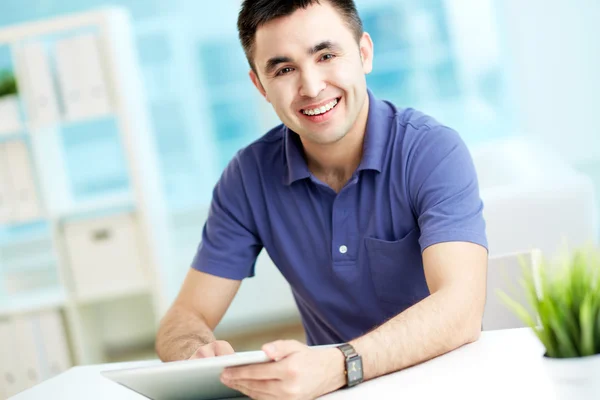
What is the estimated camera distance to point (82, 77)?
11.0 feet

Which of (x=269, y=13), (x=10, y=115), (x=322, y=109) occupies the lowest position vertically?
(x=322, y=109)

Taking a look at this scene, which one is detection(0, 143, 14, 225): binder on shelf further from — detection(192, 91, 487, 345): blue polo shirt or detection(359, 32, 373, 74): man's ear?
detection(359, 32, 373, 74): man's ear

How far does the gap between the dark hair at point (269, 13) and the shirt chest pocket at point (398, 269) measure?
0.46 metres

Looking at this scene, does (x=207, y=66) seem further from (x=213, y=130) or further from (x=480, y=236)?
(x=480, y=236)

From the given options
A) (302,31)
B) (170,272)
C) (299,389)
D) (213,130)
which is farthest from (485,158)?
(213,130)

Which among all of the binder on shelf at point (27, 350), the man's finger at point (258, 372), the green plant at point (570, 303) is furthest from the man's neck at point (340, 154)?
the binder on shelf at point (27, 350)

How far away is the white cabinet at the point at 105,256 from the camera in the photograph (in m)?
3.46

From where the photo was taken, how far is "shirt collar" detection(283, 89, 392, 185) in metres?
1.58

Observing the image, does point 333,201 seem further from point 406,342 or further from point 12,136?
point 12,136

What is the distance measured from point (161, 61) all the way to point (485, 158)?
287 cm

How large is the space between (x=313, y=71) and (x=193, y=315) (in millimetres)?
575

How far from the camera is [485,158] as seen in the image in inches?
123

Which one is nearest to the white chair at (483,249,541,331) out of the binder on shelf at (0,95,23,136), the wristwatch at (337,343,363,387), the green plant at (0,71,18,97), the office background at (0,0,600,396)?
the wristwatch at (337,343,363,387)

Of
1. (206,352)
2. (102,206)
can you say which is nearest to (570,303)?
(206,352)
